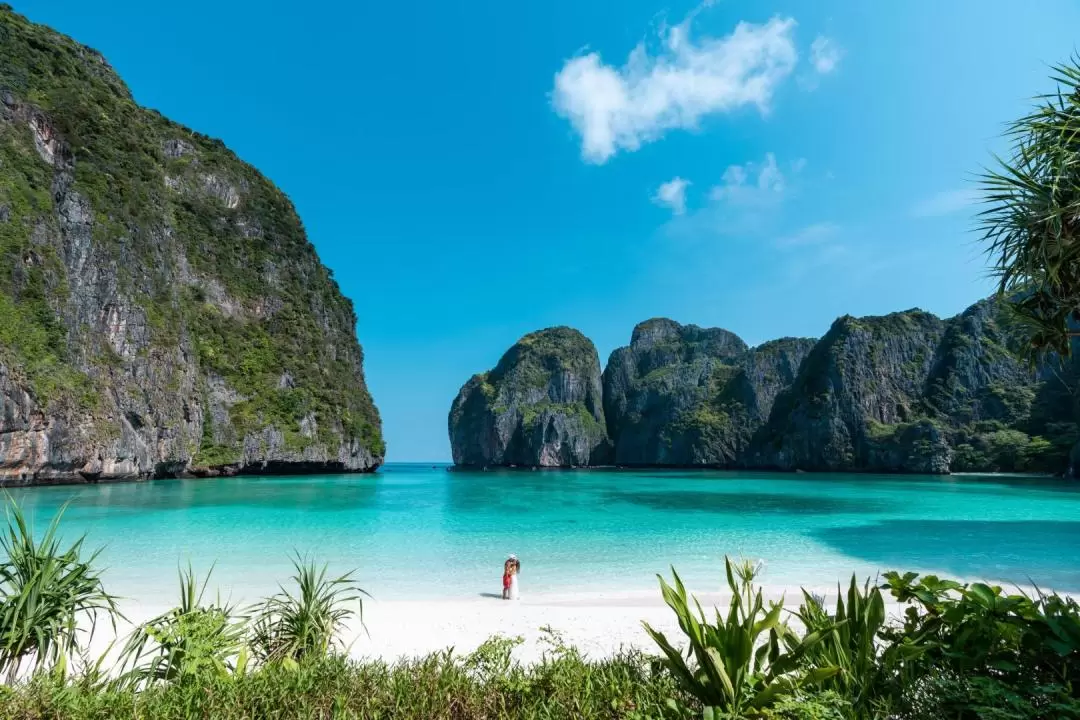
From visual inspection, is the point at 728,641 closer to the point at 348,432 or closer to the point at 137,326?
the point at 137,326

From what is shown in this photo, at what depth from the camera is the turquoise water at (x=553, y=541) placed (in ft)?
34.5

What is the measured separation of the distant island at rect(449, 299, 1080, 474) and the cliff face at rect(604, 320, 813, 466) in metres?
0.35

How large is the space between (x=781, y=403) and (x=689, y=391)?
29.6 meters

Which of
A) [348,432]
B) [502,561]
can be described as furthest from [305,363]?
[502,561]

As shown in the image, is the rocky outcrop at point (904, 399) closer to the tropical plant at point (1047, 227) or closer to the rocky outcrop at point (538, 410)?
the rocky outcrop at point (538, 410)

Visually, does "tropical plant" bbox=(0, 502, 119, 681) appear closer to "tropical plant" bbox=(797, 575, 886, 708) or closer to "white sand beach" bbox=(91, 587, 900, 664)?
"white sand beach" bbox=(91, 587, 900, 664)

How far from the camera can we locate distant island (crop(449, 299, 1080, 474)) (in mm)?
76812

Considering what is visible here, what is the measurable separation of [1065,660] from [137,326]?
56.1 metres

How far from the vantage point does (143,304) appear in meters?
45.7

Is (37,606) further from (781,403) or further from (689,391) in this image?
(689,391)

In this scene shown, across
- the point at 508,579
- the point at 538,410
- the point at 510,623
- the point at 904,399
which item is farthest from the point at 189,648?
the point at 538,410

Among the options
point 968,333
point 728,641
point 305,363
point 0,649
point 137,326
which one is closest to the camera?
point 728,641

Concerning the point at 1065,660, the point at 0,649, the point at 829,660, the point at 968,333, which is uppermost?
the point at 968,333

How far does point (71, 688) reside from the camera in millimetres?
2906
